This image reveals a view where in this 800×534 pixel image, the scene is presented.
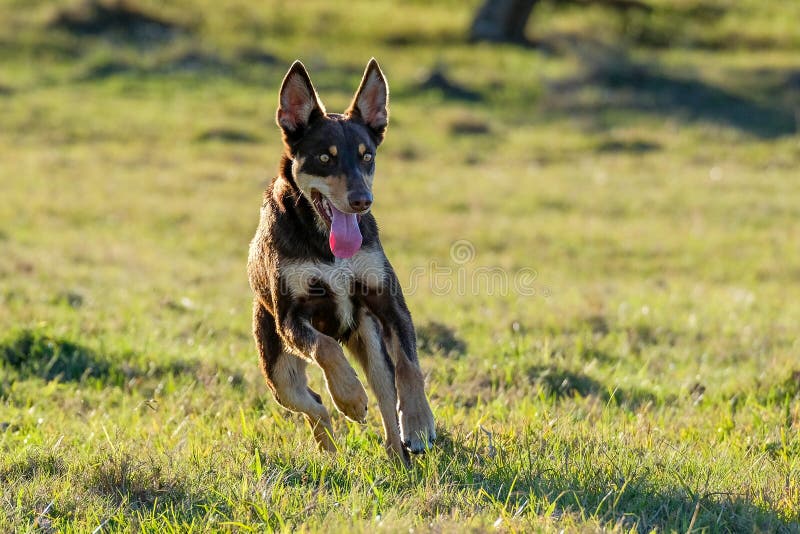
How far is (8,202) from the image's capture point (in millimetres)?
14578

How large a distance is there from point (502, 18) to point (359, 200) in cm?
2466

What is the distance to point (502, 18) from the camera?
94.8 ft

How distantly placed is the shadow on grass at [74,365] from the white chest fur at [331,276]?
1.47 m

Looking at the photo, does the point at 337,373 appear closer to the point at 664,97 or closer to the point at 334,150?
the point at 334,150

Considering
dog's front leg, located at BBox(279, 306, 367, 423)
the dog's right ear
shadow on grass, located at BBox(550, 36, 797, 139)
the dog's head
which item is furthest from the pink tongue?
shadow on grass, located at BBox(550, 36, 797, 139)

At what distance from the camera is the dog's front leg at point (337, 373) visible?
4902 mm

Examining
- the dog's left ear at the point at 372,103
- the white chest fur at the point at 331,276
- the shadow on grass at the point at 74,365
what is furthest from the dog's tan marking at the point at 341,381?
the shadow on grass at the point at 74,365

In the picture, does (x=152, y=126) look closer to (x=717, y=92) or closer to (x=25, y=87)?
(x=25, y=87)

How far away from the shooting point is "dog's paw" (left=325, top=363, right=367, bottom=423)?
16.1 feet

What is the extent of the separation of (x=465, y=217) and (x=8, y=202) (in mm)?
5963

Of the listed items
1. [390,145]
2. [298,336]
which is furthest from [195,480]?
[390,145]

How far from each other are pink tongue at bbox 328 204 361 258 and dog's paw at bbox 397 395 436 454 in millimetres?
754

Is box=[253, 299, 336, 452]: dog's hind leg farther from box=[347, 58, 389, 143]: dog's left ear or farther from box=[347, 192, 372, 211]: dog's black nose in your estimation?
box=[347, 58, 389, 143]: dog's left ear

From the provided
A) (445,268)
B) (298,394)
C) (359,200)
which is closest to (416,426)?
(298,394)
